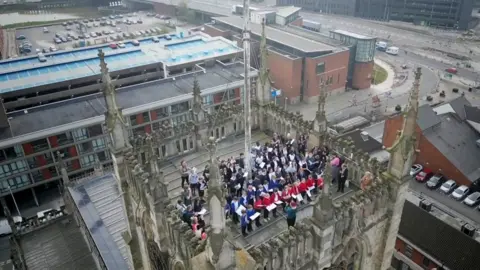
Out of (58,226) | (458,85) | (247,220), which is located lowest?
(458,85)

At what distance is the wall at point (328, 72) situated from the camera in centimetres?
9750

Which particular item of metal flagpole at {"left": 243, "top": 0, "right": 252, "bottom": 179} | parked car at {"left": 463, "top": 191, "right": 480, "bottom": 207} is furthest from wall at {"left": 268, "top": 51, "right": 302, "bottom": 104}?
metal flagpole at {"left": 243, "top": 0, "right": 252, "bottom": 179}

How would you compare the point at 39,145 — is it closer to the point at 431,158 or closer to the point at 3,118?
the point at 3,118

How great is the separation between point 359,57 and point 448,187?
5238 cm

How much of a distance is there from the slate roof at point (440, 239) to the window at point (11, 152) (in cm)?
5683

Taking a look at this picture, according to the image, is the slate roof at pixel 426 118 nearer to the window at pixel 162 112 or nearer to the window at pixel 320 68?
the window at pixel 320 68

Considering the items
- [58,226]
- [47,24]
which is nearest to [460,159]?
[58,226]

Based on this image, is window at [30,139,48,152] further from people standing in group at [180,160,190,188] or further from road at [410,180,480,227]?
road at [410,180,480,227]

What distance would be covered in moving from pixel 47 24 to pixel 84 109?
146 meters

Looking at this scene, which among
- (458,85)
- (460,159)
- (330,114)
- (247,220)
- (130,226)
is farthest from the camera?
(458,85)

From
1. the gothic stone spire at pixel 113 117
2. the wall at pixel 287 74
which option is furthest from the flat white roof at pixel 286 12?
the gothic stone spire at pixel 113 117

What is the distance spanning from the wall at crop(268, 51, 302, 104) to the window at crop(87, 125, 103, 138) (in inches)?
1833

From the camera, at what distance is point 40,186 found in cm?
6919

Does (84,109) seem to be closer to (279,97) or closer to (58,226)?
(58,226)
